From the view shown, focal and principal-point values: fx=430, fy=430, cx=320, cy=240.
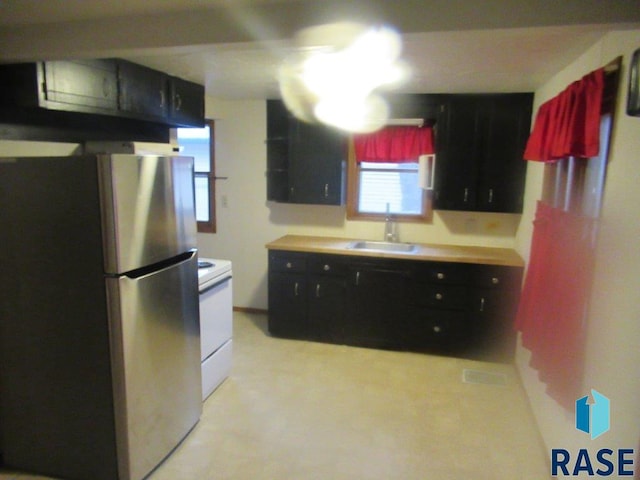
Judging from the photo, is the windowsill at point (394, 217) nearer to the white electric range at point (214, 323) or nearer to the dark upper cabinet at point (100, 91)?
the white electric range at point (214, 323)

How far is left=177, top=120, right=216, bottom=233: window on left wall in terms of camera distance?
4.55 metres

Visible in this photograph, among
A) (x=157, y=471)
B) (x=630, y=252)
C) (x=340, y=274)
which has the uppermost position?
(x=630, y=252)

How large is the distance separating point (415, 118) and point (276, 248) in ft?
5.56

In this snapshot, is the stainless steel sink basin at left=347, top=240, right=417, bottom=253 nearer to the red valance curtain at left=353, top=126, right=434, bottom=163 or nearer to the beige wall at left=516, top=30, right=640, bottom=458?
the red valance curtain at left=353, top=126, right=434, bottom=163

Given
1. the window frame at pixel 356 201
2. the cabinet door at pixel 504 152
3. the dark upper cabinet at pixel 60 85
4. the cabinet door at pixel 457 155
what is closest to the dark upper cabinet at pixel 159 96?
the dark upper cabinet at pixel 60 85

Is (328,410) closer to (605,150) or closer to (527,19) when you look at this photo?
(605,150)

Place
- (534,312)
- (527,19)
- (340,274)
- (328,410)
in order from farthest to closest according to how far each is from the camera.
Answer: (340,274), (328,410), (534,312), (527,19)

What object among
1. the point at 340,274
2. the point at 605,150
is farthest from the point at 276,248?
the point at 605,150

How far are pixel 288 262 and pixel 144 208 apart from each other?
195 centimetres

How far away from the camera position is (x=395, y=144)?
397 cm

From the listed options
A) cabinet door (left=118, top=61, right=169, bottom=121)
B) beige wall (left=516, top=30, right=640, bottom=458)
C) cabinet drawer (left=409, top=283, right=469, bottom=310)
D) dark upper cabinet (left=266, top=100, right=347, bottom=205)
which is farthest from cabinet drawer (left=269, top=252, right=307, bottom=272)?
beige wall (left=516, top=30, right=640, bottom=458)

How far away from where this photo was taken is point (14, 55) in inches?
77.7

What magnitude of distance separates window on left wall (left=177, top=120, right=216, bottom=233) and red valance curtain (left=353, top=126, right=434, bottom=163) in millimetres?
1573

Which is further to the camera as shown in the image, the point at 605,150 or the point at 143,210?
the point at 143,210
